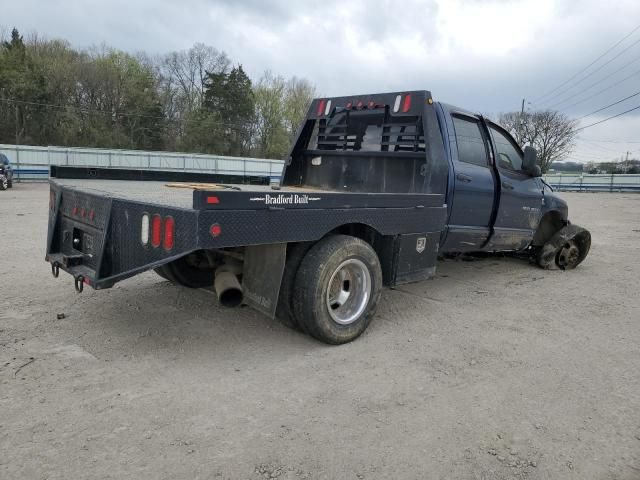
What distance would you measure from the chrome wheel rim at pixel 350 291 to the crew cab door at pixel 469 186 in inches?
64.3

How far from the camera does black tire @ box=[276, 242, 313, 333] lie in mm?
3842

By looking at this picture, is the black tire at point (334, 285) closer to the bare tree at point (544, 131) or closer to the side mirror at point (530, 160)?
the side mirror at point (530, 160)

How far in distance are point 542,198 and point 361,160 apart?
276 centimetres

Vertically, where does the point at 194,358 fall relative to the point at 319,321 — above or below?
below

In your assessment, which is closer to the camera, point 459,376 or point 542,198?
point 459,376

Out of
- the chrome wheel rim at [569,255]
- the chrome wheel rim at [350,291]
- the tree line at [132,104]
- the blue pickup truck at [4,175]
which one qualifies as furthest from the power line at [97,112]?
the chrome wheel rim at [350,291]

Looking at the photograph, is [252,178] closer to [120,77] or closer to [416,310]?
[416,310]

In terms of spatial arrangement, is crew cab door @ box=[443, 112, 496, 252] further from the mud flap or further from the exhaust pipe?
the exhaust pipe

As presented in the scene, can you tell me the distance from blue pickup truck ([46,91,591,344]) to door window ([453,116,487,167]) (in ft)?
0.07

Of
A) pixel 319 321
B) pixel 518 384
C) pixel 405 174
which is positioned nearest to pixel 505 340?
pixel 518 384

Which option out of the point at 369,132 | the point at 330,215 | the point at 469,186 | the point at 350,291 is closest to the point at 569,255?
the point at 469,186

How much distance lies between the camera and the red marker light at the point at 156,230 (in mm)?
3230

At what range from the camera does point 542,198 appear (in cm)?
677

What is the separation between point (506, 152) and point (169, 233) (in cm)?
462
